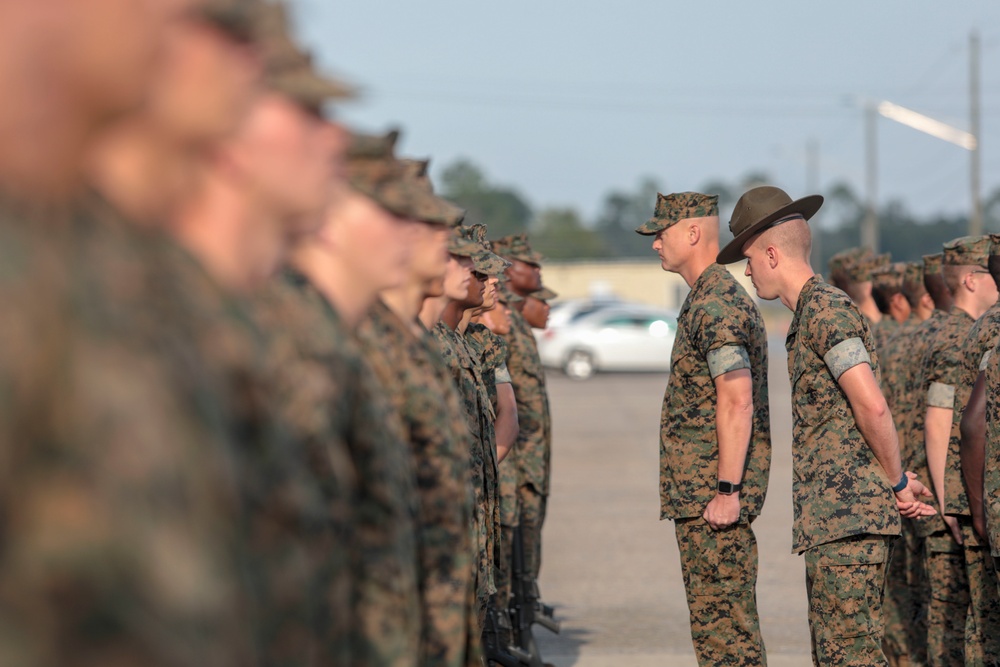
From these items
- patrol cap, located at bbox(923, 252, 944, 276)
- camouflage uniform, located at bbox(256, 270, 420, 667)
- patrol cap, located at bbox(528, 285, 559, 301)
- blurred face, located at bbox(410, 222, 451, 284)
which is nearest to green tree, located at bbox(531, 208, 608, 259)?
patrol cap, located at bbox(528, 285, 559, 301)

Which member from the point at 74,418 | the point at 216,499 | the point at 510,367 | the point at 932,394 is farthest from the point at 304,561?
the point at 510,367

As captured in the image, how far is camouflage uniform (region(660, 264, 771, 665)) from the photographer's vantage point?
5996 millimetres

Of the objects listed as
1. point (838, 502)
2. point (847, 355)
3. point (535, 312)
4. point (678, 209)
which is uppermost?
point (535, 312)

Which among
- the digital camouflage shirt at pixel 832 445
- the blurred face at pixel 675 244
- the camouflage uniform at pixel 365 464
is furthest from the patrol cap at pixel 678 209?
the camouflage uniform at pixel 365 464

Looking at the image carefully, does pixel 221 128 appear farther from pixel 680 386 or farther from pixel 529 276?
pixel 529 276

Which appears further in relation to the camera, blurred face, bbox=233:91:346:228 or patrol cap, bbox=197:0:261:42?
blurred face, bbox=233:91:346:228

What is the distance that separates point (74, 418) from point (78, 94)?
0.92ft

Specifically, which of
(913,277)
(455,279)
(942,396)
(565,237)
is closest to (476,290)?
(455,279)

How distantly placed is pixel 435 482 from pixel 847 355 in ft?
9.26

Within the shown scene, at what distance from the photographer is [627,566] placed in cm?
1086

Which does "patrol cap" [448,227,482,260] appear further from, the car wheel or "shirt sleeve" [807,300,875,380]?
the car wheel

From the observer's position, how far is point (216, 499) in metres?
1.25

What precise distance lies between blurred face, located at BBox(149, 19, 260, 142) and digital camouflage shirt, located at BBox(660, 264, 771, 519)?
4.55 m

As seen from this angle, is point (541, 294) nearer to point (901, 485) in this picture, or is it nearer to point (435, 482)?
point (901, 485)
